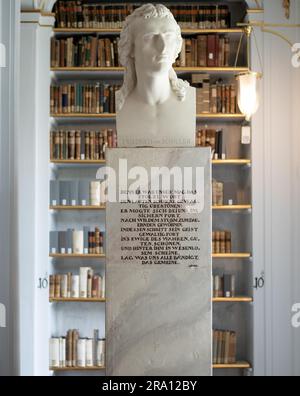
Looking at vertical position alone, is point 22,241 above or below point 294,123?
below

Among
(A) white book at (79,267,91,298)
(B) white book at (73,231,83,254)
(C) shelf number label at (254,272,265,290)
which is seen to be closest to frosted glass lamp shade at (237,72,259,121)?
(C) shelf number label at (254,272,265,290)

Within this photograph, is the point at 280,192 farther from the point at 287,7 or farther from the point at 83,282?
the point at 83,282

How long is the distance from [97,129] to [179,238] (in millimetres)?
3061

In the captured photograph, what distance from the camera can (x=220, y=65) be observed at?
685 centimetres

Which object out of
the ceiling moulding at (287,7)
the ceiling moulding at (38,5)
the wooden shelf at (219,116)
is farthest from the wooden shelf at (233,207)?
the ceiling moulding at (38,5)

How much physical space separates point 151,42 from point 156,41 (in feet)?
0.11

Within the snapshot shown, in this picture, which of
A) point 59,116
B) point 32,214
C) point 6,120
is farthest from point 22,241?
point 6,120

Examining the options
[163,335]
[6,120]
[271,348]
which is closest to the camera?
[163,335]

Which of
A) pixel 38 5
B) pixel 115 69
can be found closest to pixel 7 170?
pixel 115 69

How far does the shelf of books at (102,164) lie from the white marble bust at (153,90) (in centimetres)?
215

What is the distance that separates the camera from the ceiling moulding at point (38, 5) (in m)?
6.67

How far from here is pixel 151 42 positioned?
4.44 m

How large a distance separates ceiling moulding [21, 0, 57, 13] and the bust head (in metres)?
2.33

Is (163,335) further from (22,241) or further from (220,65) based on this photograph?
(220,65)
